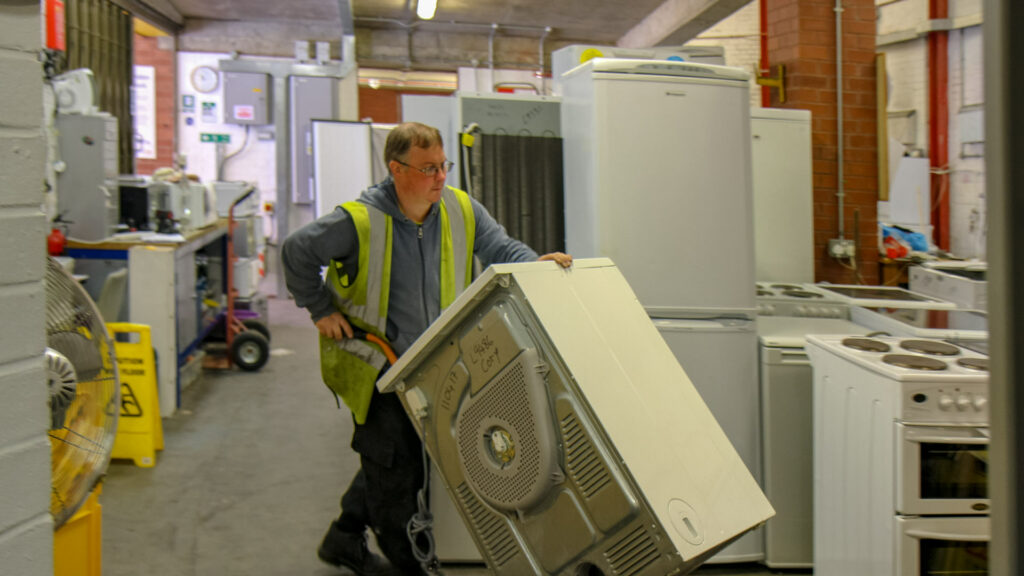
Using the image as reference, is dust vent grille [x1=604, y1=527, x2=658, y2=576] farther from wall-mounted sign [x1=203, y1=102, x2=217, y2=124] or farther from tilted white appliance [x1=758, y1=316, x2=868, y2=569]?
wall-mounted sign [x1=203, y1=102, x2=217, y2=124]

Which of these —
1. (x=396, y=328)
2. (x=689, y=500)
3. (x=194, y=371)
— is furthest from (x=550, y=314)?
(x=194, y=371)

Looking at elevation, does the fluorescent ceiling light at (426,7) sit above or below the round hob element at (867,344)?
above

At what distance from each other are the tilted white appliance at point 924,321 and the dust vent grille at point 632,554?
5.02ft

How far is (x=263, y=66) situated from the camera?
9078 millimetres

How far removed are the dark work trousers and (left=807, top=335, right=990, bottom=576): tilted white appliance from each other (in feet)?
4.05

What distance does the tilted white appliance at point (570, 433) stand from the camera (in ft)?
5.04

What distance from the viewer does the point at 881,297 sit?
3346mm

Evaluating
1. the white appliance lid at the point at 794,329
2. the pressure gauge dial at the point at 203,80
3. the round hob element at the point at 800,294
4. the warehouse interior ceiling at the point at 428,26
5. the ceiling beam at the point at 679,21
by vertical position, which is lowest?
the white appliance lid at the point at 794,329

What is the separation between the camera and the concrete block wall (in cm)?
109

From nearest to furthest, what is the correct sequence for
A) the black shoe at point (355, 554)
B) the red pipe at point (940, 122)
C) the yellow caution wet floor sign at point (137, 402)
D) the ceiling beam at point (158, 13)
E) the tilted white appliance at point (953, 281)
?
1. the black shoe at point (355, 554)
2. the yellow caution wet floor sign at point (137, 402)
3. the tilted white appliance at point (953, 281)
4. the red pipe at point (940, 122)
5. the ceiling beam at point (158, 13)

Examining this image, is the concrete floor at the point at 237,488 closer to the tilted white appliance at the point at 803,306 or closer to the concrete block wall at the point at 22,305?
the tilted white appliance at the point at 803,306

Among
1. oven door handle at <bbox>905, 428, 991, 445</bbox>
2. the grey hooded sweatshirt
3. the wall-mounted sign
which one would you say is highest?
the wall-mounted sign

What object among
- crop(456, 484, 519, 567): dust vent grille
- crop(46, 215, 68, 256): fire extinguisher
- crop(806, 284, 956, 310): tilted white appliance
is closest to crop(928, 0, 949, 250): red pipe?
crop(806, 284, 956, 310): tilted white appliance

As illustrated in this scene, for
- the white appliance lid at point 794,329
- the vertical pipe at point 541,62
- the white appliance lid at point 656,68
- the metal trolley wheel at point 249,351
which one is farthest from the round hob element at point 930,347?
the vertical pipe at point 541,62
